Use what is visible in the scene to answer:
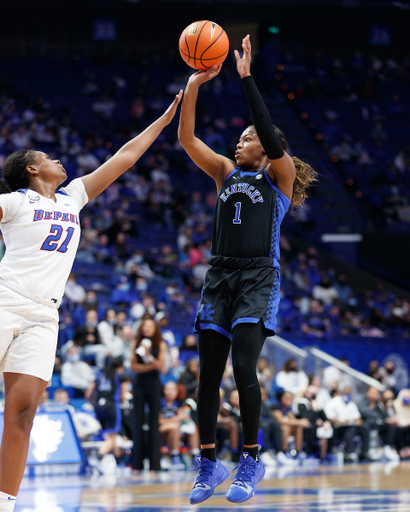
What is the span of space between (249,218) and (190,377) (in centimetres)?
730

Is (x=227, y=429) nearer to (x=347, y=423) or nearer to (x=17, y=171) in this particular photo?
(x=347, y=423)

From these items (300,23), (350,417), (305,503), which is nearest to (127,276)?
(350,417)

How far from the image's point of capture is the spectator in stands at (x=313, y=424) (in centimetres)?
1295

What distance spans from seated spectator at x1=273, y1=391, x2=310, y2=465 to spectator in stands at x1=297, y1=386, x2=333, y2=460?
0.37 ft

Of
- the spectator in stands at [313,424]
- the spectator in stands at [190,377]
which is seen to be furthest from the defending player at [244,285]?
the spectator in stands at [313,424]

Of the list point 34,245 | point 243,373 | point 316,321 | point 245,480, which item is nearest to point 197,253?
point 316,321

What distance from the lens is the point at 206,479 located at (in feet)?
15.8

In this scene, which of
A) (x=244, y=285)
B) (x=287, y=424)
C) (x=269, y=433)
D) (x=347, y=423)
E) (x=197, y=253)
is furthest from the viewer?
(x=197, y=253)

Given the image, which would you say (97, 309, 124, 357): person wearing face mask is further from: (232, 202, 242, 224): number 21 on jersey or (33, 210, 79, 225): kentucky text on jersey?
(33, 210, 79, 225): kentucky text on jersey

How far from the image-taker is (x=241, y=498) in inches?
181

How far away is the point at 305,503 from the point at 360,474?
3.87 metres

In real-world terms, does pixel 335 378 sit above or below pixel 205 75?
below

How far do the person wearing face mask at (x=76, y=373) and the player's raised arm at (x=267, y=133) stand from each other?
757cm

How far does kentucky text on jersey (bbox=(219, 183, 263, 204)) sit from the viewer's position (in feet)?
16.5
